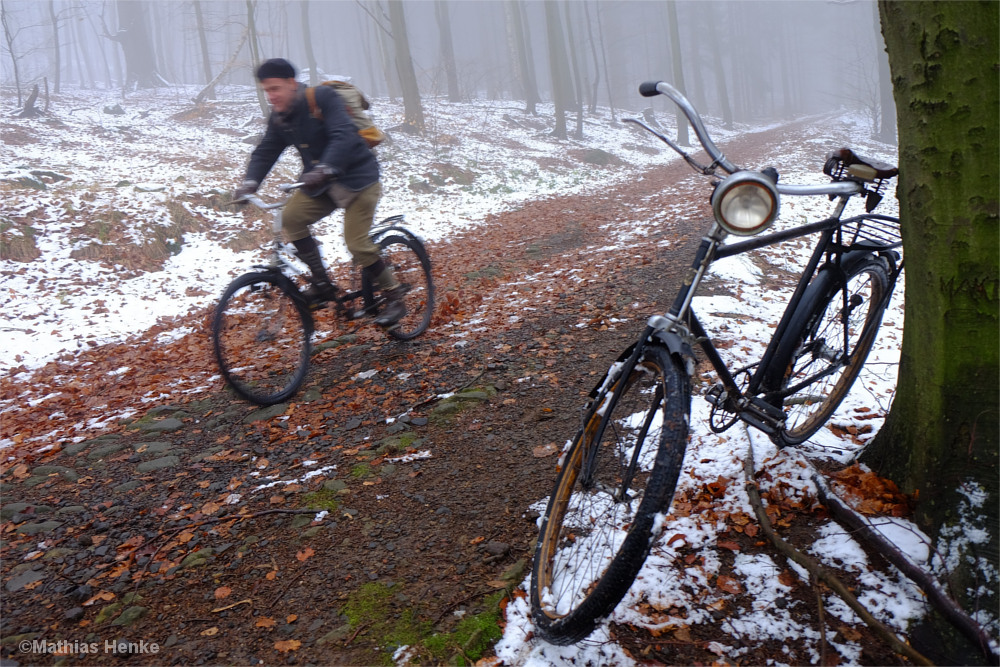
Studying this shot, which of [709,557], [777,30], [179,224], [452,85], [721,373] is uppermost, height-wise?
[777,30]

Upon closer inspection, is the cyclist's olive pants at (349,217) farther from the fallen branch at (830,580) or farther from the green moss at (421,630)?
the fallen branch at (830,580)

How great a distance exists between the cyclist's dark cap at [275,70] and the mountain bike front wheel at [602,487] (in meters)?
3.62

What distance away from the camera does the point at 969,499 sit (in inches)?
86.0

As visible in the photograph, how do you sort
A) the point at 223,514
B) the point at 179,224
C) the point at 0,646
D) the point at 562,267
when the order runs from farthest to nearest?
the point at 179,224 → the point at 562,267 → the point at 223,514 → the point at 0,646

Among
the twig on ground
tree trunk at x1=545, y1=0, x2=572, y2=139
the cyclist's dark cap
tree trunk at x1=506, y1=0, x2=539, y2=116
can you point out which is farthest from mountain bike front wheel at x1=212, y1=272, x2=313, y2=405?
tree trunk at x1=506, y1=0, x2=539, y2=116

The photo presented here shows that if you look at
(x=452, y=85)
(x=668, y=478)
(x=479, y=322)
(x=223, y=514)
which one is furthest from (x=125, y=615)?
(x=452, y=85)

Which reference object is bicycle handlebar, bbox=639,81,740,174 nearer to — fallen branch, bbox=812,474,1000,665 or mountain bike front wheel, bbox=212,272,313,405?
fallen branch, bbox=812,474,1000,665

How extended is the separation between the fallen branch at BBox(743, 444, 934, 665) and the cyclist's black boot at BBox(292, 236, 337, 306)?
364 centimetres

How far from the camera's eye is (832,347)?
10.5 feet

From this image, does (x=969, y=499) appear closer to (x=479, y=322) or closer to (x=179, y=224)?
Answer: (x=479, y=322)

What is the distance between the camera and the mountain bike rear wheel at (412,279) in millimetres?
5777

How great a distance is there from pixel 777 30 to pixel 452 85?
4095 centimetres

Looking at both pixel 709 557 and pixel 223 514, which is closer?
pixel 709 557

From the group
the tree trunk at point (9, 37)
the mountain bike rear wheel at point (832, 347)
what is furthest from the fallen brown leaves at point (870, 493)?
the tree trunk at point (9, 37)
